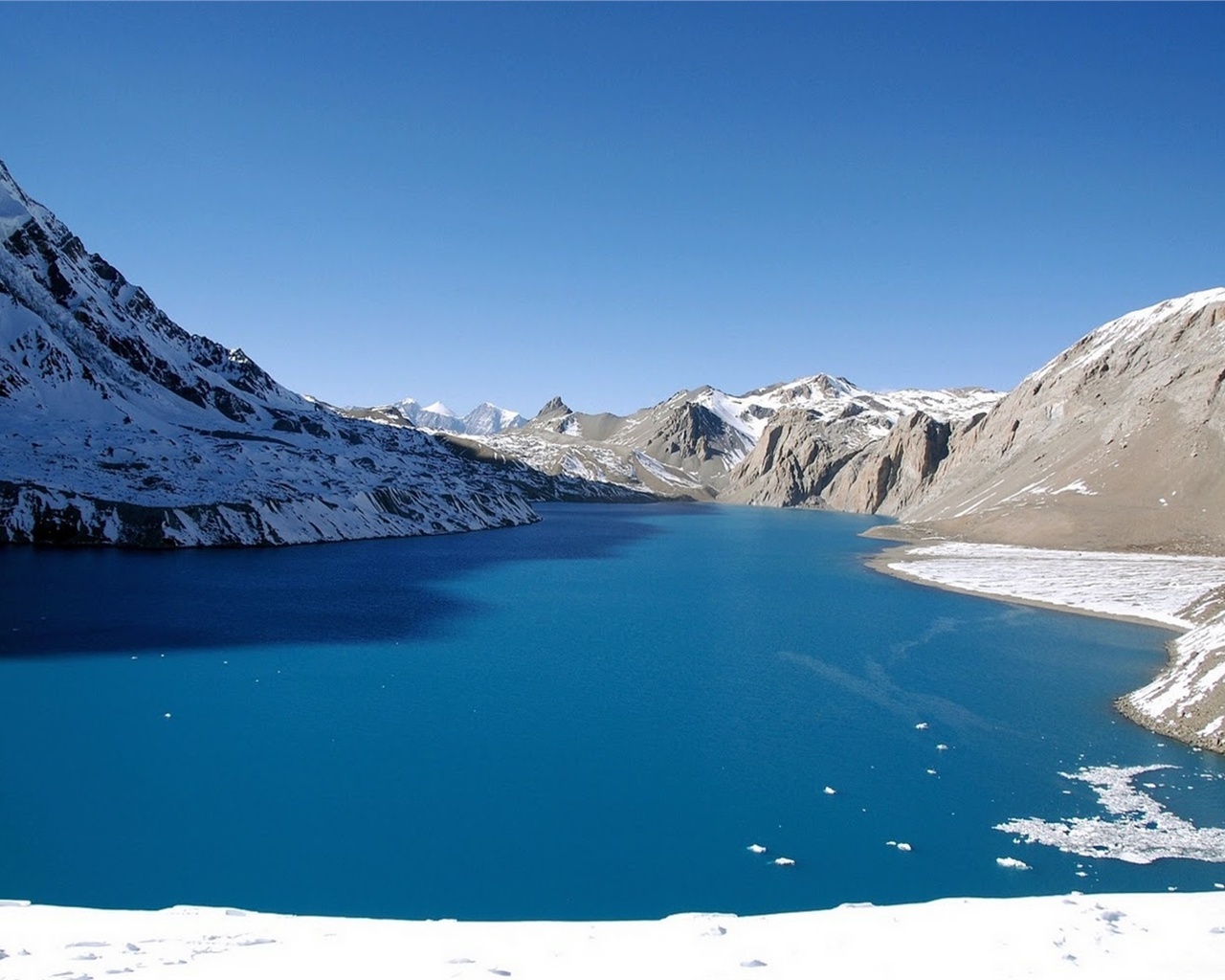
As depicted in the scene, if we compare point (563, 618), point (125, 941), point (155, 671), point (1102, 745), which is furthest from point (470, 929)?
point (563, 618)

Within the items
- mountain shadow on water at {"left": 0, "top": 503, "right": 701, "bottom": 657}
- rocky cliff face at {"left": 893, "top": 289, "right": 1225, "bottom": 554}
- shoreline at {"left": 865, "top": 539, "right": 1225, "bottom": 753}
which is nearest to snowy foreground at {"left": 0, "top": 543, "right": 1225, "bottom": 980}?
shoreline at {"left": 865, "top": 539, "right": 1225, "bottom": 753}

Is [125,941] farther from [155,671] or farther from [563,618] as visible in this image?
[563,618]

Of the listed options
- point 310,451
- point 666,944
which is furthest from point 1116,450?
point 310,451

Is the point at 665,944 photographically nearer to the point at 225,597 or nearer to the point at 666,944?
the point at 666,944

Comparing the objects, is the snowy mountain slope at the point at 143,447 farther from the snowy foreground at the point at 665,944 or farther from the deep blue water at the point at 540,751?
the snowy foreground at the point at 665,944

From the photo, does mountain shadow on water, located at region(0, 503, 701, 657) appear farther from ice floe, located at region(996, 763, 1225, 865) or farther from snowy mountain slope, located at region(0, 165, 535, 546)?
ice floe, located at region(996, 763, 1225, 865)
